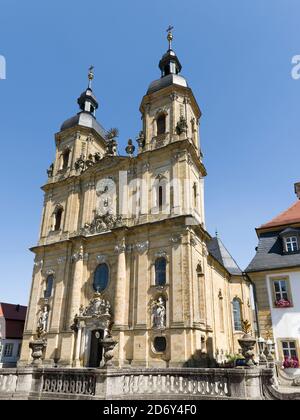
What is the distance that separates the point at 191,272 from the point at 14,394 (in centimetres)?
1244

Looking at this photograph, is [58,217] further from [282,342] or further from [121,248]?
[282,342]

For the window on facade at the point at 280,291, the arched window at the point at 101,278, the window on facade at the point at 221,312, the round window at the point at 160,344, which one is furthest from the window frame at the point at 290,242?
the arched window at the point at 101,278

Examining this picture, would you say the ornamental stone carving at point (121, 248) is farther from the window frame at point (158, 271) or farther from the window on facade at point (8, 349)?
the window on facade at point (8, 349)

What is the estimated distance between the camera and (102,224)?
27.1 metres

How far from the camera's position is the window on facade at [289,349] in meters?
16.7

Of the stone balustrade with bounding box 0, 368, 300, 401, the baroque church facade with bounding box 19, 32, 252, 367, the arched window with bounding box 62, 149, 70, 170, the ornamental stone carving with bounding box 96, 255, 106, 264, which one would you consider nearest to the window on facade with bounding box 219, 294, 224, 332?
the baroque church facade with bounding box 19, 32, 252, 367

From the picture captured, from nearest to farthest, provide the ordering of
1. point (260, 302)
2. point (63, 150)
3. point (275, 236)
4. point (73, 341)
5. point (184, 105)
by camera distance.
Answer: point (260, 302)
point (275, 236)
point (73, 341)
point (184, 105)
point (63, 150)

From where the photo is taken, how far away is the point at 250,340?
10.9m

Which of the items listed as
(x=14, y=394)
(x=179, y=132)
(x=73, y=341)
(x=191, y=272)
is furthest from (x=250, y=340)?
(x=179, y=132)

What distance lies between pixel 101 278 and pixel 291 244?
14.2 m

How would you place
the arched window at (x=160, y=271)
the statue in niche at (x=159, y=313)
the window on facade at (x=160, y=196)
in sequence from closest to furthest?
the statue in niche at (x=159, y=313)
the arched window at (x=160, y=271)
the window on facade at (x=160, y=196)

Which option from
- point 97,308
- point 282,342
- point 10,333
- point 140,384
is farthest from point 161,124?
point 10,333

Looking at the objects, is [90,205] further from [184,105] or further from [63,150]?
[184,105]

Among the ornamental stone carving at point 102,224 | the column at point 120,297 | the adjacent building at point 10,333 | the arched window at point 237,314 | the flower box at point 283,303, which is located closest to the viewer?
the flower box at point 283,303
